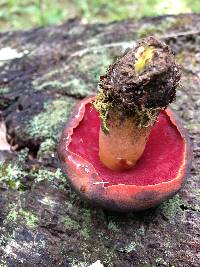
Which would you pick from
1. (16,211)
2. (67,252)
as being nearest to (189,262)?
(67,252)

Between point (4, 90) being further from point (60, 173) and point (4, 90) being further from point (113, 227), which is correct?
point (113, 227)

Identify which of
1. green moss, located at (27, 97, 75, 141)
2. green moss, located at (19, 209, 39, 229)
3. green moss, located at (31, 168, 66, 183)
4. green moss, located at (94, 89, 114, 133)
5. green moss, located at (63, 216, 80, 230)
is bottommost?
green moss, located at (63, 216, 80, 230)

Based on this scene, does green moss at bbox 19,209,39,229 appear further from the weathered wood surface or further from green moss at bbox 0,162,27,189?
green moss at bbox 0,162,27,189

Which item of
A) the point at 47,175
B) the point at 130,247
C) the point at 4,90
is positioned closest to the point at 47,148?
the point at 47,175

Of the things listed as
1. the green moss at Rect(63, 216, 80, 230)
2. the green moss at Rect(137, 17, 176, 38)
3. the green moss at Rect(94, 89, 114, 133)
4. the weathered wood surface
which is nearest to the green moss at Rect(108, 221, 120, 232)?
the weathered wood surface

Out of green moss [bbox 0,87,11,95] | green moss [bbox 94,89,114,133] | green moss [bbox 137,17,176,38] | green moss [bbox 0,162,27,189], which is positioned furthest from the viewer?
green moss [bbox 137,17,176,38]

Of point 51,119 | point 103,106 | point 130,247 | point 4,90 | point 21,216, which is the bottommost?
point 130,247
